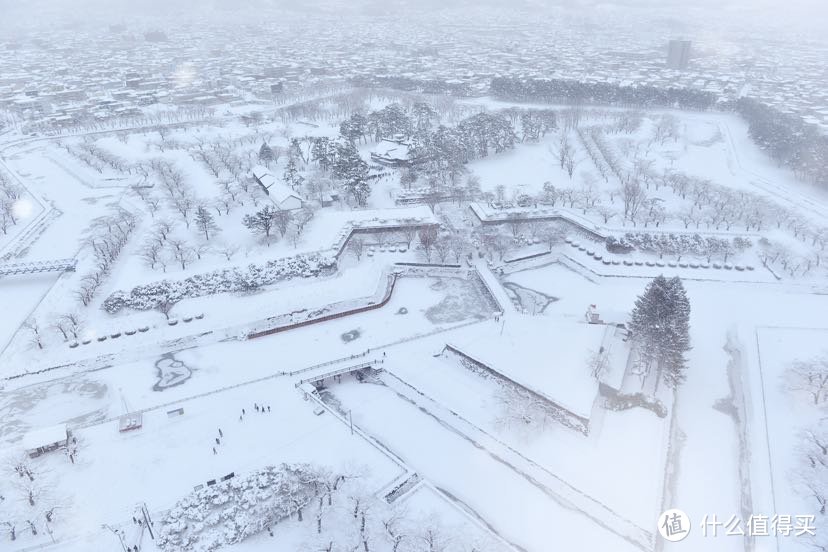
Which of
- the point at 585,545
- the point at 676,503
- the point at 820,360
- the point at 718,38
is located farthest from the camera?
the point at 718,38

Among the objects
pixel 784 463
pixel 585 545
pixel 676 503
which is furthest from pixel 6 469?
pixel 784 463

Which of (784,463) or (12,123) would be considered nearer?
(784,463)

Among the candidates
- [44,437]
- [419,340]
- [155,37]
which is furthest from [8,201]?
[155,37]

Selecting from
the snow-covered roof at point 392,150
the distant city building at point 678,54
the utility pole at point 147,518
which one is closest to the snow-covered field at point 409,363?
the utility pole at point 147,518

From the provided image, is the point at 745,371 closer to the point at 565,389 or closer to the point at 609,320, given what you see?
the point at 609,320

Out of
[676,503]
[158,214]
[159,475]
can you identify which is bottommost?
[676,503]

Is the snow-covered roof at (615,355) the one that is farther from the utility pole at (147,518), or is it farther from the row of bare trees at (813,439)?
the utility pole at (147,518)

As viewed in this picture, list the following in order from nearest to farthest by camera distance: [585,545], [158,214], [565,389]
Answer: [585,545] < [565,389] < [158,214]
